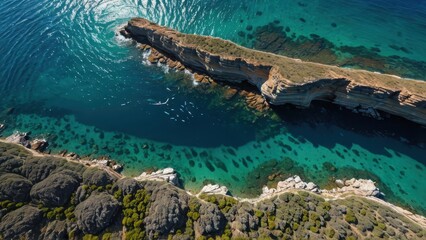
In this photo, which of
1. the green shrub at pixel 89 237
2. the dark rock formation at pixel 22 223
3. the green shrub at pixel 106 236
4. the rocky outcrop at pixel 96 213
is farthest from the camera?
the rocky outcrop at pixel 96 213

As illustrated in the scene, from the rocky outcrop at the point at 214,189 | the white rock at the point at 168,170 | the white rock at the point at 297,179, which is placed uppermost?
the white rock at the point at 168,170

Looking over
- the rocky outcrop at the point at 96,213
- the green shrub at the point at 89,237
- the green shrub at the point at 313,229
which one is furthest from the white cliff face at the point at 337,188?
the green shrub at the point at 89,237

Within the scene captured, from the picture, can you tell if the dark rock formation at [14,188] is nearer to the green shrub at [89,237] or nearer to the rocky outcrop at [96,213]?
the rocky outcrop at [96,213]

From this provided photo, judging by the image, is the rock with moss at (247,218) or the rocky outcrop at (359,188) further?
the rocky outcrop at (359,188)

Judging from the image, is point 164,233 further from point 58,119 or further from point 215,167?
point 58,119

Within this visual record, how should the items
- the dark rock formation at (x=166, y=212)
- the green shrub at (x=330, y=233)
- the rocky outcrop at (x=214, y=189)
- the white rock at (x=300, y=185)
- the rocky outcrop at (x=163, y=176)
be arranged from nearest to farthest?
the green shrub at (x=330, y=233) < the dark rock formation at (x=166, y=212) < the rocky outcrop at (x=214, y=189) < the white rock at (x=300, y=185) < the rocky outcrop at (x=163, y=176)

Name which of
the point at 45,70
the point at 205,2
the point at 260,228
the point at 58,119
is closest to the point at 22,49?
the point at 45,70
